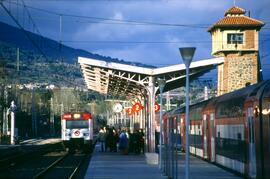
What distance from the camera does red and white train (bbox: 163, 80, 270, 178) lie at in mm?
16359

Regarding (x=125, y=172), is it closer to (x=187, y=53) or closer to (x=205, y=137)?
(x=205, y=137)

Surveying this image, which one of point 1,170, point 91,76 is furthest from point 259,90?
point 91,76

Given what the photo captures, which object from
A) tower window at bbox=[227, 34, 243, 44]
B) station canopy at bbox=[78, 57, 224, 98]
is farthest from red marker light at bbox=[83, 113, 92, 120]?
tower window at bbox=[227, 34, 243, 44]

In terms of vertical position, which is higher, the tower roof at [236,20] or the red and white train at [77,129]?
the tower roof at [236,20]

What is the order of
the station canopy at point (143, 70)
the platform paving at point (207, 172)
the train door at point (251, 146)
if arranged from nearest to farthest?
the train door at point (251, 146) → the platform paving at point (207, 172) → the station canopy at point (143, 70)

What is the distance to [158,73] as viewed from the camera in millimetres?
32188

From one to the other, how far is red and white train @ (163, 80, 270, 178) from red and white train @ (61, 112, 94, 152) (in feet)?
40.0

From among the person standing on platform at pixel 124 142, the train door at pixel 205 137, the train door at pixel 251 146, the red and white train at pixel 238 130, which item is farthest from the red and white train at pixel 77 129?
the train door at pixel 251 146

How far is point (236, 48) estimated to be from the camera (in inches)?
2852

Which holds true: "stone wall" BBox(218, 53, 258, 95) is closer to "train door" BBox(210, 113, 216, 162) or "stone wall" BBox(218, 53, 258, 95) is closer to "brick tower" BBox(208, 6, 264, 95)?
"brick tower" BBox(208, 6, 264, 95)

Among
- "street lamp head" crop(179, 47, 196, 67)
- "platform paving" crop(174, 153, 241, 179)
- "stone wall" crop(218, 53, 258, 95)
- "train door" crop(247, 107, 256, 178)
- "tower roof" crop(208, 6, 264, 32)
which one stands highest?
"tower roof" crop(208, 6, 264, 32)

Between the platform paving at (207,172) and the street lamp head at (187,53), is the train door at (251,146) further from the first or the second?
the street lamp head at (187,53)

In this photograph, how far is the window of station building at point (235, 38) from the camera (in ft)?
241

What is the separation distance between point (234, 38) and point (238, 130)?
54513 mm
